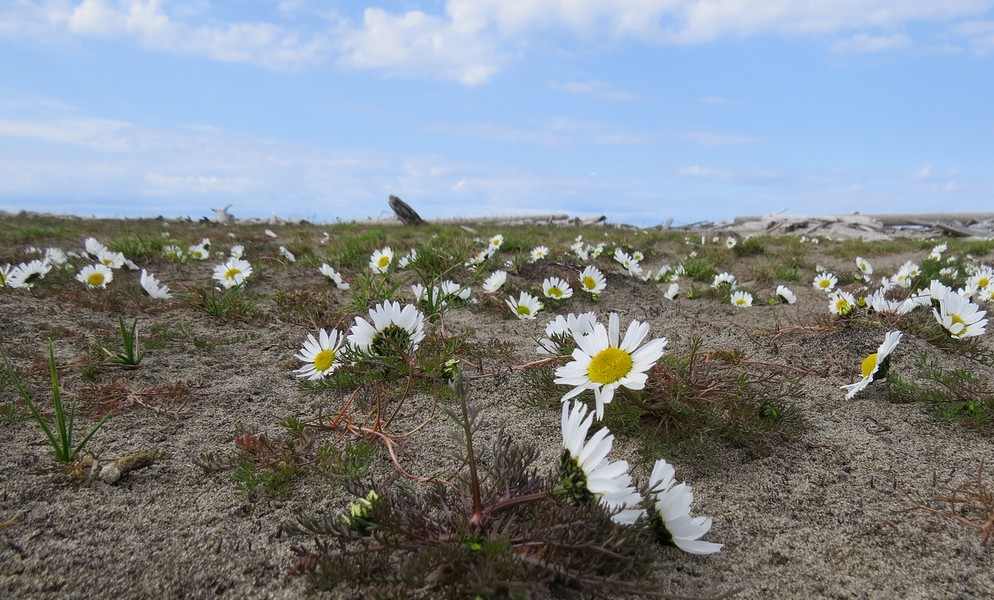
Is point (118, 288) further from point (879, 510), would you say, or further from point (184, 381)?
point (879, 510)

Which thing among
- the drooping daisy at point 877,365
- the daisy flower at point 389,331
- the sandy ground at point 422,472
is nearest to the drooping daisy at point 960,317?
the sandy ground at point 422,472

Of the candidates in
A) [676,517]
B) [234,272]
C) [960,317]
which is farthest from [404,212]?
[676,517]

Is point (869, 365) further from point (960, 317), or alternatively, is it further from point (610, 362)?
point (610, 362)

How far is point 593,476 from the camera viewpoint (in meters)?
1.29

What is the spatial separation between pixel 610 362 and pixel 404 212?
1310cm

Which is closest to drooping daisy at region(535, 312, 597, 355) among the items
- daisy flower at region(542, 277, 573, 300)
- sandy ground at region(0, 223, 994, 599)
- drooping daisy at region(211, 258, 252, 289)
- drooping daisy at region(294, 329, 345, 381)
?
sandy ground at region(0, 223, 994, 599)

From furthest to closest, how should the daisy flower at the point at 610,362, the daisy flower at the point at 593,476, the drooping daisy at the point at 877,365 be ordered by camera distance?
the drooping daisy at the point at 877,365
the daisy flower at the point at 610,362
the daisy flower at the point at 593,476

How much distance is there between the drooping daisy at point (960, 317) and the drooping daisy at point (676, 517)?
2054mm

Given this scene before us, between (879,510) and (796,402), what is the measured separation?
2.38 ft

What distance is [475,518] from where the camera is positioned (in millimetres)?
1346

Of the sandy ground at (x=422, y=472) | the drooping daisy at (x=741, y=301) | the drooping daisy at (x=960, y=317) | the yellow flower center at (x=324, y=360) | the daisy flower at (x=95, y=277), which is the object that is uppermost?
the daisy flower at (x=95, y=277)

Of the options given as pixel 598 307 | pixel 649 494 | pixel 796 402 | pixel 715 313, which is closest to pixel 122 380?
pixel 649 494

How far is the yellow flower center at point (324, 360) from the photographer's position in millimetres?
2344

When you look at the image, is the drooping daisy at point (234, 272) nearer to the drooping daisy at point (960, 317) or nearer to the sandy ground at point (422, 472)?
the sandy ground at point (422, 472)
